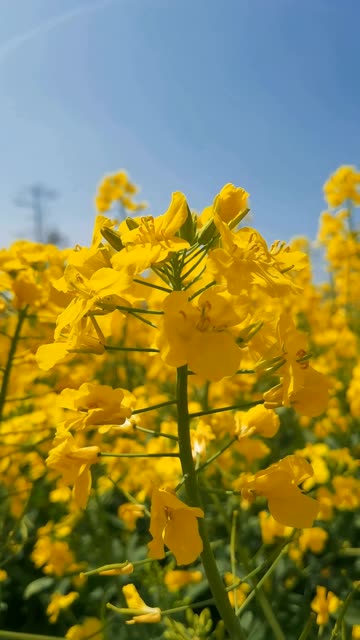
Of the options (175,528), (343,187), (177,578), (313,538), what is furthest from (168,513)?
(343,187)

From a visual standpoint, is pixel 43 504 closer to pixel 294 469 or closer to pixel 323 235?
pixel 294 469

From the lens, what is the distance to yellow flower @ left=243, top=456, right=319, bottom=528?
107 cm

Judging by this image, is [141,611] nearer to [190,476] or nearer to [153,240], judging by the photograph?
[190,476]

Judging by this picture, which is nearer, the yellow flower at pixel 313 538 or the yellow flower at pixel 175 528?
the yellow flower at pixel 175 528

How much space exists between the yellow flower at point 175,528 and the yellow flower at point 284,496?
Result: 14 cm

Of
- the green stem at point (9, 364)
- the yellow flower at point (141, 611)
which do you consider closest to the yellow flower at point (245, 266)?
the yellow flower at point (141, 611)

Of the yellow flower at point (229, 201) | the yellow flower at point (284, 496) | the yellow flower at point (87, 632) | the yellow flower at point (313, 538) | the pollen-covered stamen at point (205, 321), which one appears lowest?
the yellow flower at point (87, 632)

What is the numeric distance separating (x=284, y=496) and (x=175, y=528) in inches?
8.5

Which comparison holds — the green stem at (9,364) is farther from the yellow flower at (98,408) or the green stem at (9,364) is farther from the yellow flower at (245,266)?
the yellow flower at (245,266)

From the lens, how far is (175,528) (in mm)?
1032

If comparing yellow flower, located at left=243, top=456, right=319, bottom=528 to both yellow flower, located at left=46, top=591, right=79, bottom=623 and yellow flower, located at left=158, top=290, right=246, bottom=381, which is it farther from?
yellow flower, located at left=46, top=591, right=79, bottom=623

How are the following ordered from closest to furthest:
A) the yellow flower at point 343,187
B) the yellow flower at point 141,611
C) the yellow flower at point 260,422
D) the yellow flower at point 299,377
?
1. the yellow flower at point 299,377
2. the yellow flower at point 141,611
3. the yellow flower at point 260,422
4. the yellow flower at point 343,187

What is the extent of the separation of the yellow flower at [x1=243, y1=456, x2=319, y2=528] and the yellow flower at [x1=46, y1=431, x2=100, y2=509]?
0.31 metres

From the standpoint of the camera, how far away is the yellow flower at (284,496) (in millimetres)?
1066
